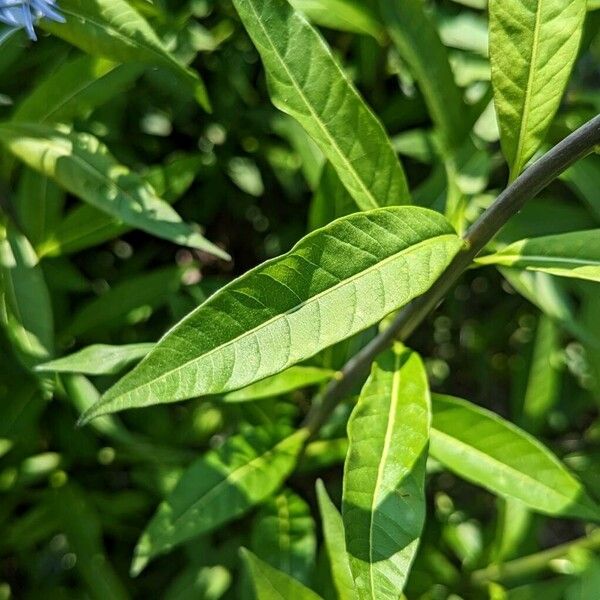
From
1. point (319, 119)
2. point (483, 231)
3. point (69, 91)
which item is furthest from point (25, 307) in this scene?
point (483, 231)

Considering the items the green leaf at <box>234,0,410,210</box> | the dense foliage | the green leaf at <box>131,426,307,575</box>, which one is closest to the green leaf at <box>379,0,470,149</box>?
the dense foliage

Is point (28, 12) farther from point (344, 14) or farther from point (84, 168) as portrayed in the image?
point (344, 14)

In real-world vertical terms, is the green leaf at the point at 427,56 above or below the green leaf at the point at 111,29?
below

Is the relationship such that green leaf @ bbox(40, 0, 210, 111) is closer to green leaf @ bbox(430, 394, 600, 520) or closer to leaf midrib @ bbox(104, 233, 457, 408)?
leaf midrib @ bbox(104, 233, 457, 408)

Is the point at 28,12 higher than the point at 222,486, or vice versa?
the point at 28,12

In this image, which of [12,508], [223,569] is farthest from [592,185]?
[12,508]

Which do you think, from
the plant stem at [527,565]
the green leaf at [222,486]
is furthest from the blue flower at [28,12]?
the plant stem at [527,565]

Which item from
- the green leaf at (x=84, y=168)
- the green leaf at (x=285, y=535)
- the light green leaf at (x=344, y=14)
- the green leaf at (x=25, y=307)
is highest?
the light green leaf at (x=344, y=14)

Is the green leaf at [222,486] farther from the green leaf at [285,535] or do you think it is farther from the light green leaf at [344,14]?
the light green leaf at [344,14]
